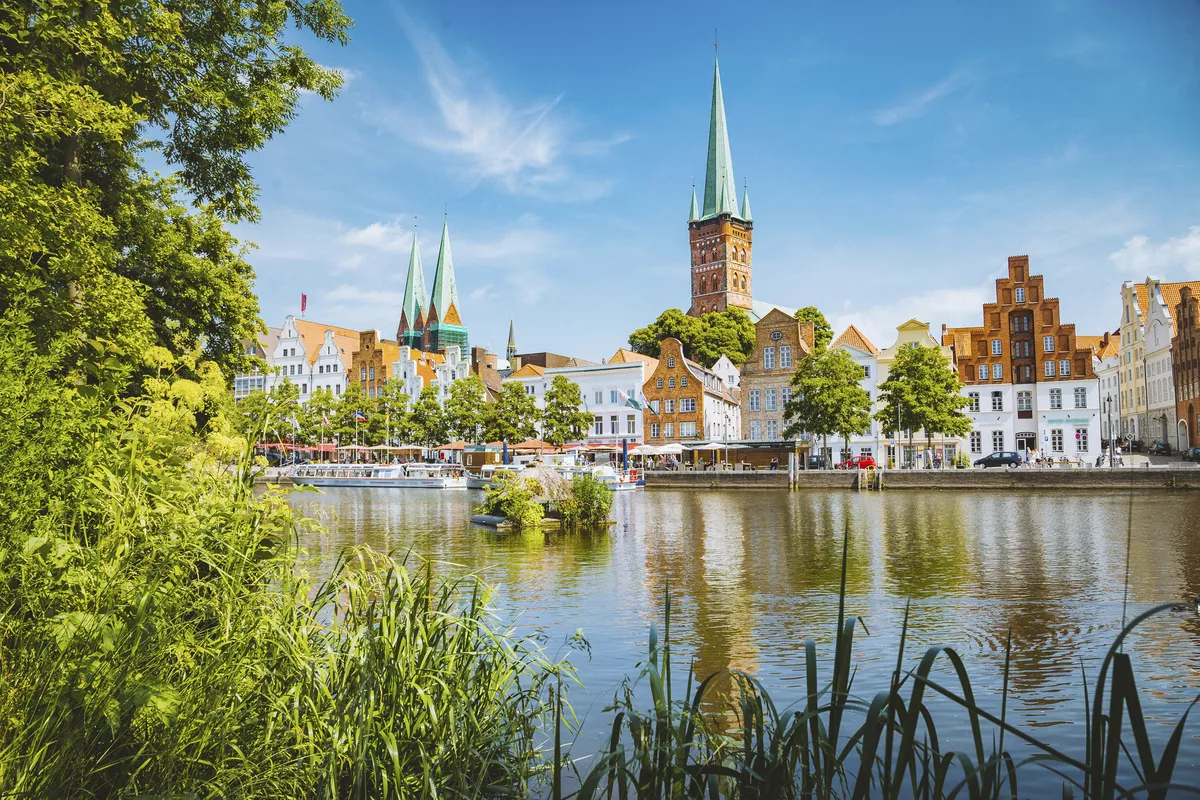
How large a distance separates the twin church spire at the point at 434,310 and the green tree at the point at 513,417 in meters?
50.4

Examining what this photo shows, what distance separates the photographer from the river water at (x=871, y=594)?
26.5 feet

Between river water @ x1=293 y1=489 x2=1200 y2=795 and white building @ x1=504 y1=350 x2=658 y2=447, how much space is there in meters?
45.9

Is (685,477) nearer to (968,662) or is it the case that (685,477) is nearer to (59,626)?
(968,662)

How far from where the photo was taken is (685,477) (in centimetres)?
5797

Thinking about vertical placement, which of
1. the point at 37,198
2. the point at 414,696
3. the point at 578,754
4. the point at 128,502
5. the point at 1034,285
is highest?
the point at 1034,285

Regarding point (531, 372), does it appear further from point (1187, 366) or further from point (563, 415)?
point (1187, 366)

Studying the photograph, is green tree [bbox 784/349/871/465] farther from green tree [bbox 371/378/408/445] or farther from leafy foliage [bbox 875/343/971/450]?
green tree [bbox 371/378/408/445]

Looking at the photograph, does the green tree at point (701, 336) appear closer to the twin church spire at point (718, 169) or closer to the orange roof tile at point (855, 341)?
the orange roof tile at point (855, 341)

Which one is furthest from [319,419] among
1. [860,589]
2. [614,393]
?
[860,589]

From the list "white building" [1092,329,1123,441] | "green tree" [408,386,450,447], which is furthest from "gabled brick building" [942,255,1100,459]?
"green tree" [408,386,450,447]

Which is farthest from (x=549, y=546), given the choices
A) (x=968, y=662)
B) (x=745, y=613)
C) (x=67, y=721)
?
(x=67, y=721)

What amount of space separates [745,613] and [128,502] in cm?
867

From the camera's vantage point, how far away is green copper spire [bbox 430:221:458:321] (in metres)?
126

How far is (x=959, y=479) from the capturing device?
163 ft
